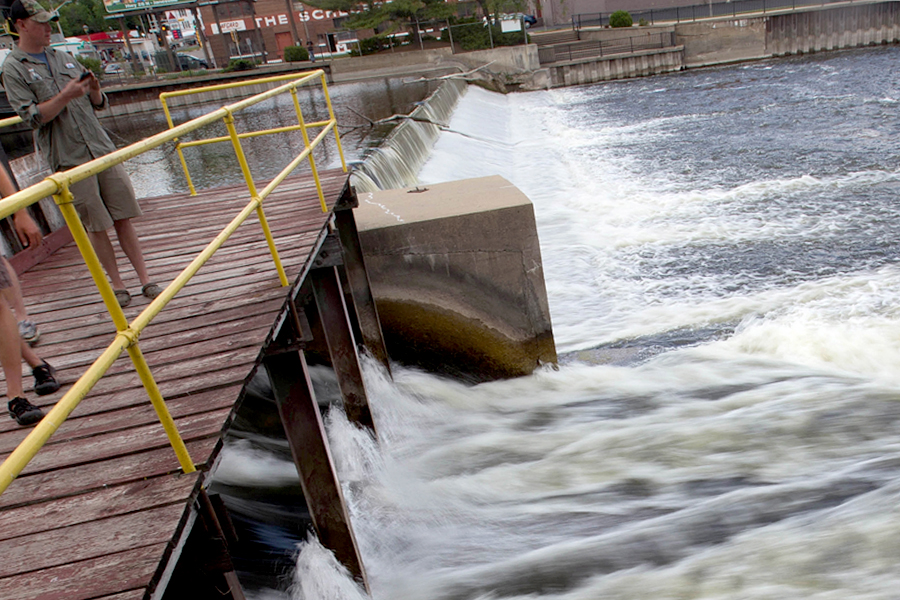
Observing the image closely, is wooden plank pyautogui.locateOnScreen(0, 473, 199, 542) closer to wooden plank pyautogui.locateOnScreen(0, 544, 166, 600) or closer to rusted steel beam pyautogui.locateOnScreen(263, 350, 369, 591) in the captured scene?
wooden plank pyautogui.locateOnScreen(0, 544, 166, 600)

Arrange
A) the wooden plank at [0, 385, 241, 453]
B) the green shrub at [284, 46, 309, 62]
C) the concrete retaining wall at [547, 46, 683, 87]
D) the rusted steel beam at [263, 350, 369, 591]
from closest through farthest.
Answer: the wooden plank at [0, 385, 241, 453]
the rusted steel beam at [263, 350, 369, 591]
the concrete retaining wall at [547, 46, 683, 87]
the green shrub at [284, 46, 309, 62]

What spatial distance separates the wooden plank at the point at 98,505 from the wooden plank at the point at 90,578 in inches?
7.3

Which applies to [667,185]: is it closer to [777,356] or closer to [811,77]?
[777,356]

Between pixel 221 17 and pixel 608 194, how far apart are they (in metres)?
55.4

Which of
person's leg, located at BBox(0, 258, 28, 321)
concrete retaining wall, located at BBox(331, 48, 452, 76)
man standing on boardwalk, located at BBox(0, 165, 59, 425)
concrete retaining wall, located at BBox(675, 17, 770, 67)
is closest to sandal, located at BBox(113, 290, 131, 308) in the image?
person's leg, located at BBox(0, 258, 28, 321)

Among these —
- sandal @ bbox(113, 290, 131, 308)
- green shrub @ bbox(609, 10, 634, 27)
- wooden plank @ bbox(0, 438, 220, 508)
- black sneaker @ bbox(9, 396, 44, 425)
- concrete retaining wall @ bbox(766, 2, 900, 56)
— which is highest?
green shrub @ bbox(609, 10, 634, 27)

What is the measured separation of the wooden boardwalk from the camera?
1.92 meters

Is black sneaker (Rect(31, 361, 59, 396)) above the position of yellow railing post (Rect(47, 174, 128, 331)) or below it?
below

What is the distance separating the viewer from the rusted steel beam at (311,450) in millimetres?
3418

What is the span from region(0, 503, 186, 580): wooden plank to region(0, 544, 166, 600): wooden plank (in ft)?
0.08

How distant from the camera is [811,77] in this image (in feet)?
74.6

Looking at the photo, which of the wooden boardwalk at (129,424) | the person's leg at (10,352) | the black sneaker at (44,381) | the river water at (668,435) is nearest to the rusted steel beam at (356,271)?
the river water at (668,435)

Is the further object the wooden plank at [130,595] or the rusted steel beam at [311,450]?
the rusted steel beam at [311,450]

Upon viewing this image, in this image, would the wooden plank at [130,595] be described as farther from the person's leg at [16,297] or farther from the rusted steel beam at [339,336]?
the rusted steel beam at [339,336]
